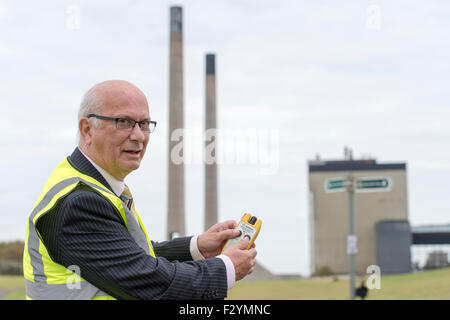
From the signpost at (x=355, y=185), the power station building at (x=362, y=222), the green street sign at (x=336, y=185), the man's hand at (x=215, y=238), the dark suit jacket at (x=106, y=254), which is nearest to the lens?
the dark suit jacket at (x=106, y=254)

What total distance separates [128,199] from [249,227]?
543 mm

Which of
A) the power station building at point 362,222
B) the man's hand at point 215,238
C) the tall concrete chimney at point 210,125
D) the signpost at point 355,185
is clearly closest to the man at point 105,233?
the man's hand at point 215,238

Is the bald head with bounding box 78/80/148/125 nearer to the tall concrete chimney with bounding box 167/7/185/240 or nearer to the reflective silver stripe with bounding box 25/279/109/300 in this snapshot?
the reflective silver stripe with bounding box 25/279/109/300

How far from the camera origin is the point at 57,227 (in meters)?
2.24

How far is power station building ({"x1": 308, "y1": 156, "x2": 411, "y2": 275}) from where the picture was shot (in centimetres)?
5953

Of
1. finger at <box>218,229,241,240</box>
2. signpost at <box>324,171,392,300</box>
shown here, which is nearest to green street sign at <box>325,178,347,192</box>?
signpost at <box>324,171,392,300</box>

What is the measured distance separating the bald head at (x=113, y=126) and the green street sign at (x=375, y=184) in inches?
656

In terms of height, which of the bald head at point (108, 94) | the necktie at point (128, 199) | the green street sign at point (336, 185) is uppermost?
the bald head at point (108, 94)

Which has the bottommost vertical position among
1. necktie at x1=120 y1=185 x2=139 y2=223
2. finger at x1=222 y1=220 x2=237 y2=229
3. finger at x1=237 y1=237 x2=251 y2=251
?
finger at x1=237 y1=237 x2=251 y2=251

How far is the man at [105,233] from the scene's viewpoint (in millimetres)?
2250

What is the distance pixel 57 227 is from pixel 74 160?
1.31 ft

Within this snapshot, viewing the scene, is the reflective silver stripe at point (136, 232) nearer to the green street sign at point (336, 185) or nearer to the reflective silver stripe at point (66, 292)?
the reflective silver stripe at point (66, 292)
